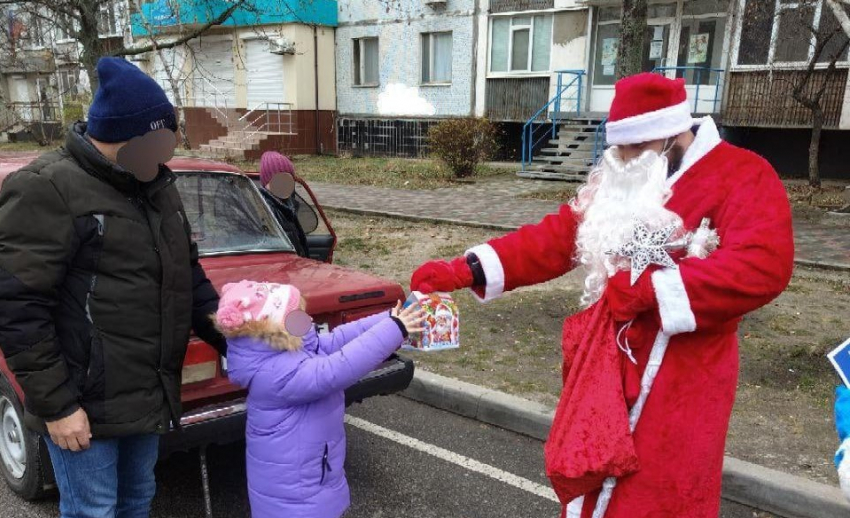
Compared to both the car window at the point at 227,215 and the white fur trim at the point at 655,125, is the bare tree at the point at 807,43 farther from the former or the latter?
the white fur trim at the point at 655,125

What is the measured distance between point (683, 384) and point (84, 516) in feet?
6.50

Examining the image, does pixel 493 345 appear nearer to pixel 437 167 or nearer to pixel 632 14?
pixel 632 14

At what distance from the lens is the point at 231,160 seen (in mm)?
19953

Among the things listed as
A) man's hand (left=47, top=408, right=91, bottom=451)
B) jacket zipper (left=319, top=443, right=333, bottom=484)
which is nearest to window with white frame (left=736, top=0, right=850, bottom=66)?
jacket zipper (left=319, top=443, right=333, bottom=484)

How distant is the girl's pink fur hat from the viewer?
2119 millimetres

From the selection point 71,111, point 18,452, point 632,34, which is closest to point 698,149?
point 18,452

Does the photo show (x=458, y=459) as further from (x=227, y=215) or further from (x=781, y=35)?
(x=781, y=35)

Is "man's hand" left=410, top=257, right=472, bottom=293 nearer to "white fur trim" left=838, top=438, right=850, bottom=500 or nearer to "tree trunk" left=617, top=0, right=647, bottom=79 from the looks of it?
"white fur trim" left=838, top=438, right=850, bottom=500

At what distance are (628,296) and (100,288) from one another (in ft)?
5.22

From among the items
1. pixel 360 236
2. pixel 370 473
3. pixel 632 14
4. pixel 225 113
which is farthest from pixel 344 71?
pixel 370 473

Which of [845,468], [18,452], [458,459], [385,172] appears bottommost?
[458,459]

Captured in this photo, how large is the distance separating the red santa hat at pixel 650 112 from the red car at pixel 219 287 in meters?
1.89

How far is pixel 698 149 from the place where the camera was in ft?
6.25

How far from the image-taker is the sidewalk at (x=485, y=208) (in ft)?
26.5
